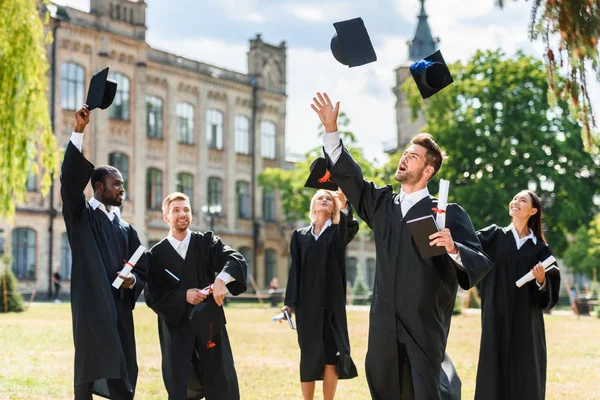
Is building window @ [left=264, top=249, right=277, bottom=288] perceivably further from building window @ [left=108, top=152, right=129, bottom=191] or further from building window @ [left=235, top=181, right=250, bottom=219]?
building window @ [left=108, top=152, right=129, bottom=191]

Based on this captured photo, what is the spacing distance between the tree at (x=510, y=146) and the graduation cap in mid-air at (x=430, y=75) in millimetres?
35131

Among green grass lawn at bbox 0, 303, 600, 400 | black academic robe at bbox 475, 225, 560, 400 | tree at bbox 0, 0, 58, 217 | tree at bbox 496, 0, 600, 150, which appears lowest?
green grass lawn at bbox 0, 303, 600, 400

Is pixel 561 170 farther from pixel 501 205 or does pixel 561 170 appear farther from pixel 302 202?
pixel 302 202

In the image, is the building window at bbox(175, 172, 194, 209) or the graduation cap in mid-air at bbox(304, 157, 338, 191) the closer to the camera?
the graduation cap in mid-air at bbox(304, 157, 338, 191)

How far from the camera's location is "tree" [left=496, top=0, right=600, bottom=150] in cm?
597

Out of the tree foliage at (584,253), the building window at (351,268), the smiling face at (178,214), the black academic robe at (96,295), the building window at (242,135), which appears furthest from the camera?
the building window at (351,268)

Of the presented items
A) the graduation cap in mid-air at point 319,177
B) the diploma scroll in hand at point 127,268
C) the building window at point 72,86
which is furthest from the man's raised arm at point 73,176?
the building window at point 72,86

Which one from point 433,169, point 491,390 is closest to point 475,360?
point 491,390

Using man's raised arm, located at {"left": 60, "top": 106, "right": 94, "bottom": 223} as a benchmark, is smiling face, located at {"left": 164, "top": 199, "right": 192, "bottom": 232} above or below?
below

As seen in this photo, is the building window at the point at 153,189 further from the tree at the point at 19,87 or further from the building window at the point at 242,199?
the tree at the point at 19,87

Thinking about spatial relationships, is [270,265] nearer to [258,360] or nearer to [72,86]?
[72,86]

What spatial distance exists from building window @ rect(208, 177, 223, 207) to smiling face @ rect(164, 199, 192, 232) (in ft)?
150

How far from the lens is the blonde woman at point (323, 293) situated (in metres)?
9.89

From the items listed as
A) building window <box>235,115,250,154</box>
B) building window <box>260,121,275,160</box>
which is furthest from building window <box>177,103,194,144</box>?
building window <box>260,121,275,160</box>
